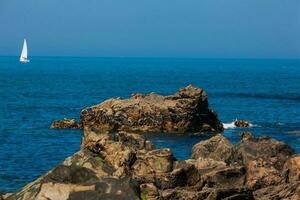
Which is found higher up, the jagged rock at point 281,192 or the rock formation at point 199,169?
the rock formation at point 199,169

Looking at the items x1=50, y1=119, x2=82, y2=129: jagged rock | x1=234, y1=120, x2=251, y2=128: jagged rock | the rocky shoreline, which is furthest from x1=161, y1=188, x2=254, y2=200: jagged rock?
x1=234, y1=120, x2=251, y2=128: jagged rock

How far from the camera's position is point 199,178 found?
3353 cm

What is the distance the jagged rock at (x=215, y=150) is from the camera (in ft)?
142

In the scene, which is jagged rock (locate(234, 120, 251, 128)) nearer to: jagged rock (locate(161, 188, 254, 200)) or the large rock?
the large rock

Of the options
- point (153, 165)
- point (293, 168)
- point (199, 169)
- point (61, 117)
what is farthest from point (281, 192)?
point (61, 117)

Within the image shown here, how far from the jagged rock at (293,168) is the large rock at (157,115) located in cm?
4584

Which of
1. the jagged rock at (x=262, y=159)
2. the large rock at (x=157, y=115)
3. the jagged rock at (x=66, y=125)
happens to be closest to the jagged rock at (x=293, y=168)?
the jagged rock at (x=262, y=159)

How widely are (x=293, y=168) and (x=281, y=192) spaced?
3331 millimetres

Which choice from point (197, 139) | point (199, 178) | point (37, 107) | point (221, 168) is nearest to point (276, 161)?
point (221, 168)

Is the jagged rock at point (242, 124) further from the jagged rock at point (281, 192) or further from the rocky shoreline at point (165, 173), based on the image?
the jagged rock at point (281, 192)

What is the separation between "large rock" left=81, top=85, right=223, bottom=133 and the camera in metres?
83.5

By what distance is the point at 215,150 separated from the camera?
45.1m

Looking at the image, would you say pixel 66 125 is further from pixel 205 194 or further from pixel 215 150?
pixel 205 194

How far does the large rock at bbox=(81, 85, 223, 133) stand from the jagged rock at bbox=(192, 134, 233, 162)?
36176 mm
